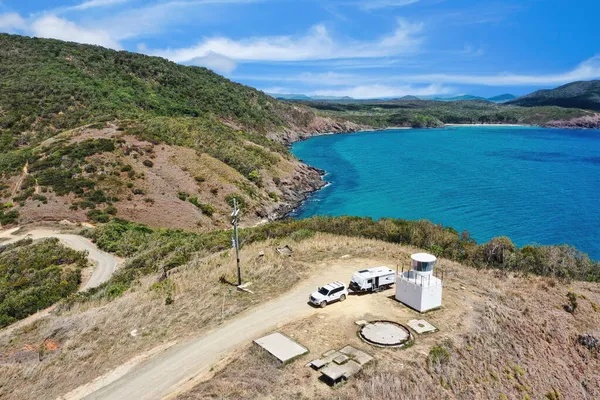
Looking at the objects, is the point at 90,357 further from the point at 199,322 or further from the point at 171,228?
the point at 171,228

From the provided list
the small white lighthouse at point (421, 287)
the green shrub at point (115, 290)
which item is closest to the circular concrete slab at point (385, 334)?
the small white lighthouse at point (421, 287)

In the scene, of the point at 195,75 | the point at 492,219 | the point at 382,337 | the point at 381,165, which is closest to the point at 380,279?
the point at 382,337

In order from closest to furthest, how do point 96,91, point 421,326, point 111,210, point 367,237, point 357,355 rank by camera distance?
point 357,355, point 421,326, point 367,237, point 111,210, point 96,91

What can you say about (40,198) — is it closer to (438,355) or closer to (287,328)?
(287,328)

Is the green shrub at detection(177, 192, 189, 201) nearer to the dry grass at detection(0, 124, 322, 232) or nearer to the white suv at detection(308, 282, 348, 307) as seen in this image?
the dry grass at detection(0, 124, 322, 232)

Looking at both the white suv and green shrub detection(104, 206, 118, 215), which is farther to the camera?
green shrub detection(104, 206, 118, 215)

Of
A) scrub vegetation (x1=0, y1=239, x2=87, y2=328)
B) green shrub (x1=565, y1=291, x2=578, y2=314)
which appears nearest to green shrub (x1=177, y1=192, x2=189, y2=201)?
scrub vegetation (x1=0, y1=239, x2=87, y2=328)

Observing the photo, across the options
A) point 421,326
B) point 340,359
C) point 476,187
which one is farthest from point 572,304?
point 476,187
